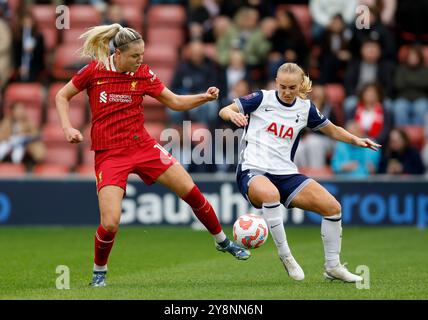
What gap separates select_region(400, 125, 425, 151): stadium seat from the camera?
1812cm

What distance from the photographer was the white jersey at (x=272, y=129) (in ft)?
33.1

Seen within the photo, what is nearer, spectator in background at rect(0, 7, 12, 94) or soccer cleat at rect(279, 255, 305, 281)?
soccer cleat at rect(279, 255, 305, 281)

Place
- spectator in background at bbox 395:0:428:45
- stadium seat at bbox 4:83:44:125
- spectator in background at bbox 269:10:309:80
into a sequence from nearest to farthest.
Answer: spectator in background at bbox 269:10:309:80 → spectator in background at bbox 395:0:428:45 → stadium seat at bbox 4:83:44:125

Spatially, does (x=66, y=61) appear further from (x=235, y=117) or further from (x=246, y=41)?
(x=235, y=117)

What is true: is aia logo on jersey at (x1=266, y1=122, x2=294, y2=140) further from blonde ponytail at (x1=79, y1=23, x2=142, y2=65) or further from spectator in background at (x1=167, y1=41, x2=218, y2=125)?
spectator in background at (x1=167, y1=41, x2=218, y2=125)

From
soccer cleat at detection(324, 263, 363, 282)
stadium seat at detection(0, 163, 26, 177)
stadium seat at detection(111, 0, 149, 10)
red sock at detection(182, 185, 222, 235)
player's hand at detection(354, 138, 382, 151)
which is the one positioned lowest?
stadium seat at detection(0, 163, 26, 177)

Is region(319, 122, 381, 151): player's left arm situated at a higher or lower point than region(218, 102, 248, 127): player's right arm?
lower

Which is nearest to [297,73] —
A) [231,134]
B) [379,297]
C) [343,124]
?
[379,297]

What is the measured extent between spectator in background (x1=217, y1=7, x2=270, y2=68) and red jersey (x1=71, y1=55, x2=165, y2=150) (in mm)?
8895

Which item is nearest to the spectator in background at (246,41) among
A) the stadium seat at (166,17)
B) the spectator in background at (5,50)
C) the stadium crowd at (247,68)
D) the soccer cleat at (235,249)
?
the stadium crowd at (247,68)

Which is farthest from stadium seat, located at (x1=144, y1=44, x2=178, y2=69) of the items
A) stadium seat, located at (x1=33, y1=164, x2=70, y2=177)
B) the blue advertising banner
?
the blue advertising banner

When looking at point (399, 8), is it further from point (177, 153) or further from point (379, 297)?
point (379, 297)

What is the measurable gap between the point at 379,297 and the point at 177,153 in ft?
27.9

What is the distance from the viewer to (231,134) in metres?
16.7
